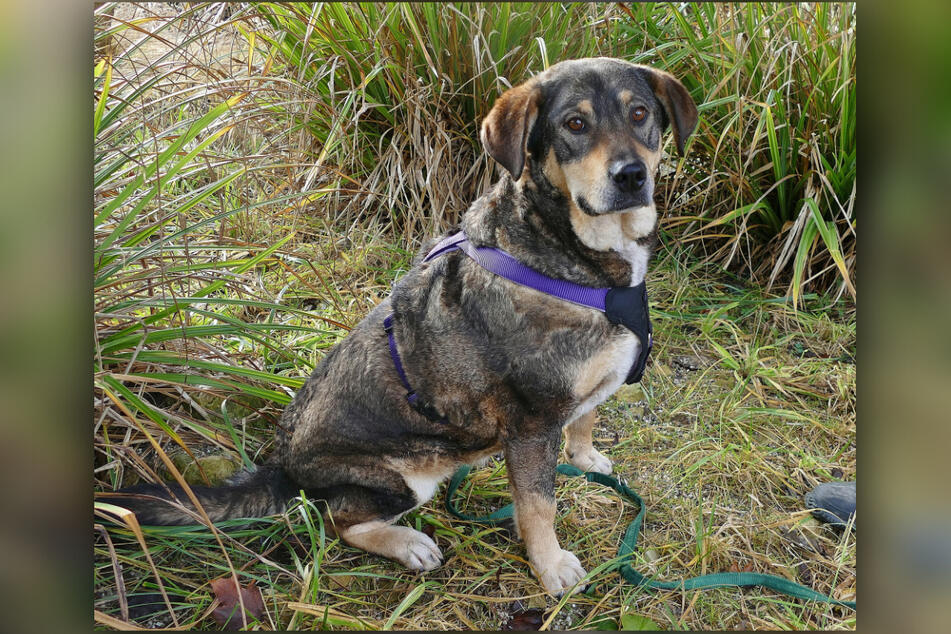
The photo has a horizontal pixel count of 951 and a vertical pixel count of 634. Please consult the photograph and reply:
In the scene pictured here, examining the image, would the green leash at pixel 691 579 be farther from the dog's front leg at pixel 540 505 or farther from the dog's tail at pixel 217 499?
the dog's tail at pixel 217 499

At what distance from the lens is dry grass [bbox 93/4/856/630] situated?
2.42 m

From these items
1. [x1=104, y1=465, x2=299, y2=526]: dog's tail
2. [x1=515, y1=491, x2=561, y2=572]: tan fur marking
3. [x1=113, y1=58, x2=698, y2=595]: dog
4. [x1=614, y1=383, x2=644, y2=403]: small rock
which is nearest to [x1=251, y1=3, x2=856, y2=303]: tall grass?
[x1=614, y1=383, x2=644, y2=403]: small rock

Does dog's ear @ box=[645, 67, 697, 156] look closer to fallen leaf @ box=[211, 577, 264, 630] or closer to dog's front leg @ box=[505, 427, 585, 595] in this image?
dog's front leg @ box=[505, 427, 585, 595]

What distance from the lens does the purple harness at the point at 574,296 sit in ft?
7.82

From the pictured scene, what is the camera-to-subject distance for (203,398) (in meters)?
3.03

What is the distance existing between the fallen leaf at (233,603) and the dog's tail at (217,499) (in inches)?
10.5

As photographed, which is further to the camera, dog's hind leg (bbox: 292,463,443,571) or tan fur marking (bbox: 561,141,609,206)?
dog's hind leg (bbox: 292,463,443,571)

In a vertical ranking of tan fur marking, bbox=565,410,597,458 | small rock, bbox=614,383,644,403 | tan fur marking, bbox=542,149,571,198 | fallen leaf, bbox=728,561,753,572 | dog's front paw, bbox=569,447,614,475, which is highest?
tan fur marking, bbox=542,149,571,198

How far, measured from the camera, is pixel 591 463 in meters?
3.13

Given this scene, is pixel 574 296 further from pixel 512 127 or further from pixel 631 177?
pixel 512 127

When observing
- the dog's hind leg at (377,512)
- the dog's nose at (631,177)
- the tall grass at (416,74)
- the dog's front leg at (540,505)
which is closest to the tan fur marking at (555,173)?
the dog's nose at (631,177)

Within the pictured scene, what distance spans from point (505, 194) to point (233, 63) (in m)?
2.41

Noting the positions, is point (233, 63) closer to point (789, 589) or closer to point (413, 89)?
point (413, 89)

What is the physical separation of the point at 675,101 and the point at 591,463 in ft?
5.44
